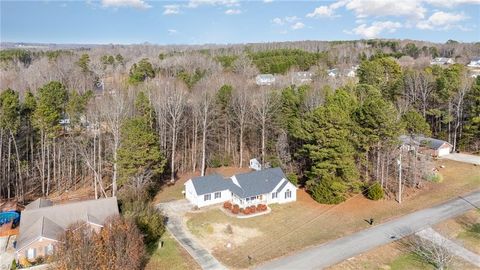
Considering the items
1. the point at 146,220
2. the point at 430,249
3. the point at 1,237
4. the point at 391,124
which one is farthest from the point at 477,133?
the point at 1,237

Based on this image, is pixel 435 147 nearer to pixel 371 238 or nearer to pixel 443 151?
pixel 443 151

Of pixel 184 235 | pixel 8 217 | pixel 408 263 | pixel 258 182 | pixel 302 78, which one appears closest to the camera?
pixel 408 263

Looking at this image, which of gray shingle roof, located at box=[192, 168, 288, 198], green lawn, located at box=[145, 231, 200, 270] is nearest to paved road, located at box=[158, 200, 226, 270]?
green lawn, located at box=[145, 231, 200, 270]

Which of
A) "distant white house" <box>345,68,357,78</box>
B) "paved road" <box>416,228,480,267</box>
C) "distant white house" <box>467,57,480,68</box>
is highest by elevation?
"distant white house" <box>467,57,480,68</box>

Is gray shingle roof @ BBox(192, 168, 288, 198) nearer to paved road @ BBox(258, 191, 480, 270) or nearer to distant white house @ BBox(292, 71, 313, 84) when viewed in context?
paved road @ BBox(258, 191, 480, 270)

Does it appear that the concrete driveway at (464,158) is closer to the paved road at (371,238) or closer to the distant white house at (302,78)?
the paved road at (371,238)

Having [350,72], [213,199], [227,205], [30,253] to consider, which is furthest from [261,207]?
[350,72]
